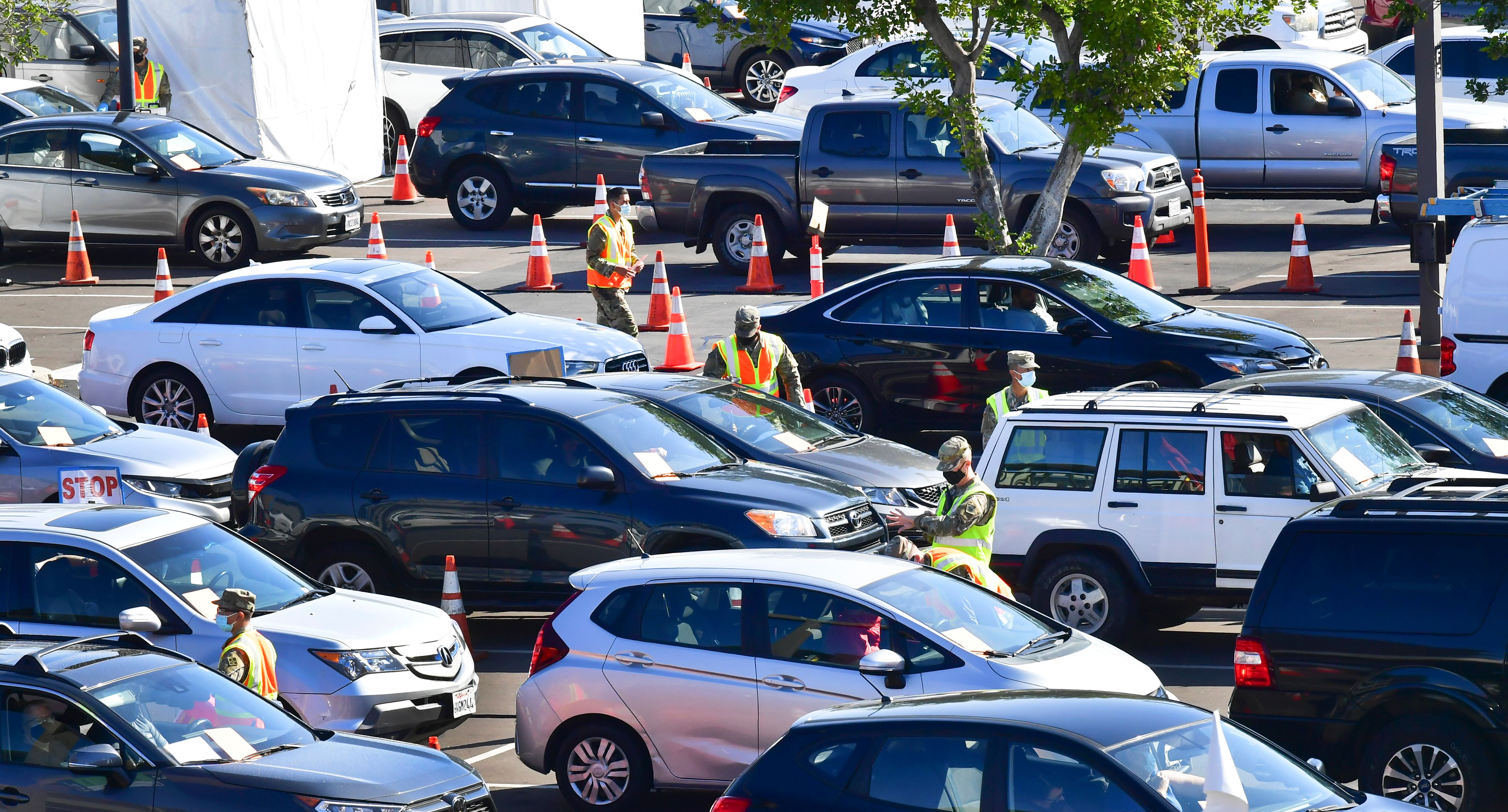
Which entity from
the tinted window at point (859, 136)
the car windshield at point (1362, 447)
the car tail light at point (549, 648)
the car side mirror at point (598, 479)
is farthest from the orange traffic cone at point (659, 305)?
the car tail light at point (549, 648)

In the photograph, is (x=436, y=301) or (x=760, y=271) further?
(x=760, y=271)

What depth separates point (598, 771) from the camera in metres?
9.43

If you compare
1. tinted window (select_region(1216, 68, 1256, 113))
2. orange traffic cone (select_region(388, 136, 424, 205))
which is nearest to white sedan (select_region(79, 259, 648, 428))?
tinted window (select_region(1216, 68, 1256, 113))

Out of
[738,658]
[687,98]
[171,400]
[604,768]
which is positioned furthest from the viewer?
[687,98]

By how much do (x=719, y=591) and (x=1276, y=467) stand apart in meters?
3.86

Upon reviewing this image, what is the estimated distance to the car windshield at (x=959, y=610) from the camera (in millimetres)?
9008

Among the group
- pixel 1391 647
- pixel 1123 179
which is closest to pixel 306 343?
pixel 1123 179

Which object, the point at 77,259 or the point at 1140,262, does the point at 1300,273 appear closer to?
the point at 1140,262

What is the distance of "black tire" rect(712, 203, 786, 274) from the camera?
21.6m

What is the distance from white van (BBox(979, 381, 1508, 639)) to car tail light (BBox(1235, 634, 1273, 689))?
7.80 ft

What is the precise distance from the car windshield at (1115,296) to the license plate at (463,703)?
261 inches

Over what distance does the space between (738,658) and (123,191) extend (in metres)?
15.8

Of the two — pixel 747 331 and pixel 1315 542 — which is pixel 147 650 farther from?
pixel 747 331

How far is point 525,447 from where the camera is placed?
1241cm
